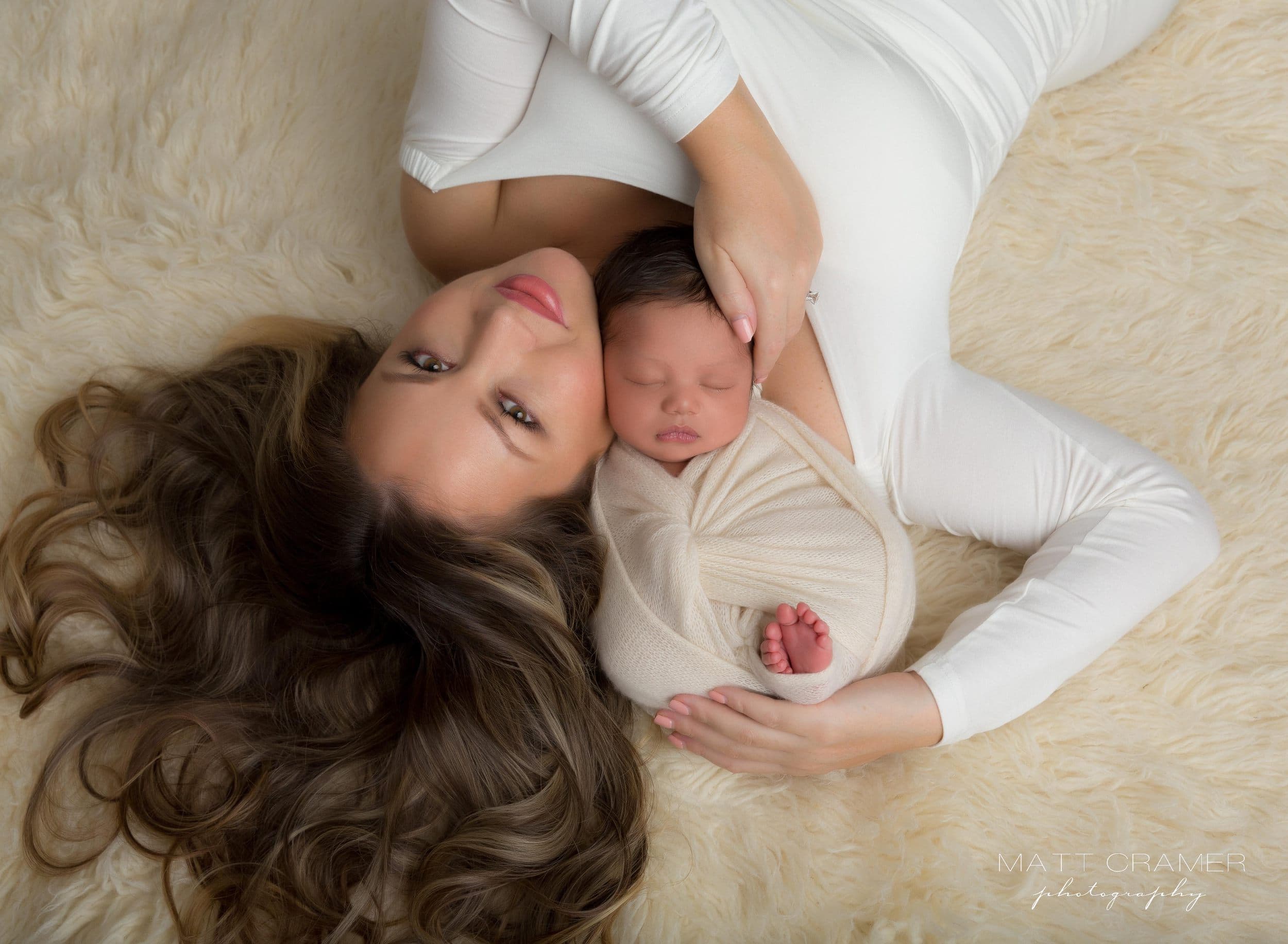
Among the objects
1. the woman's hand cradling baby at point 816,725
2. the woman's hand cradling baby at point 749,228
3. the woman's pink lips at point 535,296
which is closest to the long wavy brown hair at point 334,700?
the woman's hand cradling baby at point 816,725

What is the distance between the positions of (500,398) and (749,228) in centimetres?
48

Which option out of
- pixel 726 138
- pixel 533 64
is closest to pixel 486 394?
pixel 726 138

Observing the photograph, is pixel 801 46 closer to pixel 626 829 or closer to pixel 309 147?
pixel 309 147

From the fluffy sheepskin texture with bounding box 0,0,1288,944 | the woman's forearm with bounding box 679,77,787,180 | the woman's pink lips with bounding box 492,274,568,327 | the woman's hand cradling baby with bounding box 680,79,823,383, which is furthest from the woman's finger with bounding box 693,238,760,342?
the fluffy sheepskin texture with bounding box 0,0,1288,944

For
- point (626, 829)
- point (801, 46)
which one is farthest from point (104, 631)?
point (801, 46)

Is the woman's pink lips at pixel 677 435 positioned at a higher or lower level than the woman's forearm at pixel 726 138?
lower

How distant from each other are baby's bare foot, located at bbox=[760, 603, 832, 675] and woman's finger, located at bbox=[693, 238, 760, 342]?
0.46 m

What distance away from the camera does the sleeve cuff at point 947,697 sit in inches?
60.1

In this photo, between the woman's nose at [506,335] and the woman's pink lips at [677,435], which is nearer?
the woman's nose at [506,335]

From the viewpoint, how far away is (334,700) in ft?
5.48

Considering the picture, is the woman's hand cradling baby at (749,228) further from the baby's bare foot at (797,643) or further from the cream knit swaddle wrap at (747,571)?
the baby's bare foot at (797,643)

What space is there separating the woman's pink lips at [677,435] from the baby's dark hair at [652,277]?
0.18 m

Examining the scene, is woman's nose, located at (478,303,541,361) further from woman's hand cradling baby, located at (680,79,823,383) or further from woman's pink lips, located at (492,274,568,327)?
woman's hand cradling baby, located at (680,79,823,383)

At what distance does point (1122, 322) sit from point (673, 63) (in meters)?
1.10
